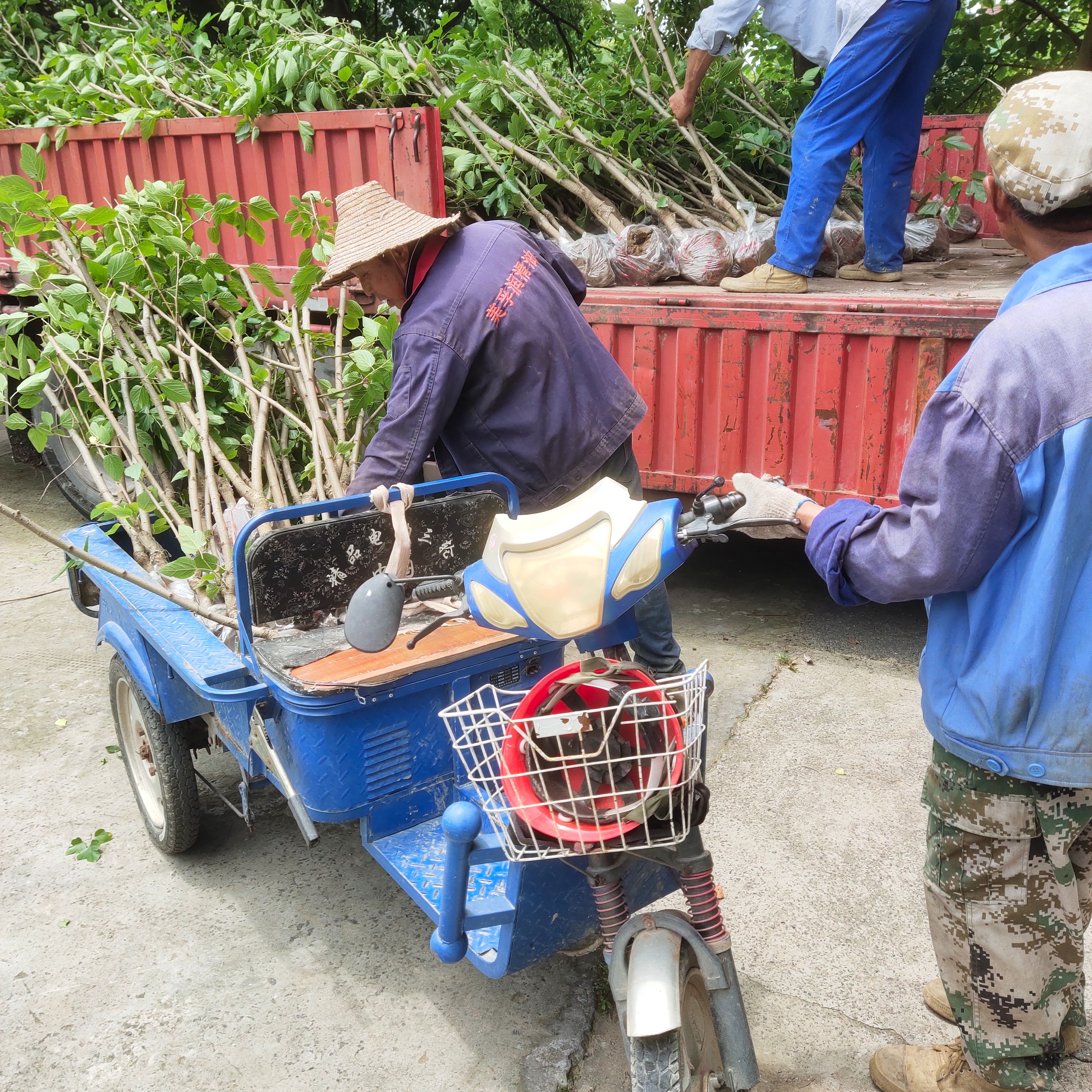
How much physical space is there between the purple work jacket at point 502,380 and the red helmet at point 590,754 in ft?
3.62

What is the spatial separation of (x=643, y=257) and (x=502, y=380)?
2.15 meters

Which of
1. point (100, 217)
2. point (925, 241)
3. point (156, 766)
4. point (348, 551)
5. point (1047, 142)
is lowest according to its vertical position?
point (156, 766)

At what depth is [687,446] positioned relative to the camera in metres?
4.33

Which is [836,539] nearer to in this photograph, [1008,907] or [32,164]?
[1008,907]

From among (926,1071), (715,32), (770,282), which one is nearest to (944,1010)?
(926,1071)

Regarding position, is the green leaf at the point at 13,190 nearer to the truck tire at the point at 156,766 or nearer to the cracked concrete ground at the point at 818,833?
the truck tire at the point at 156,766

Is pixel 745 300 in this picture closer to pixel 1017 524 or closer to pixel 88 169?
pixel 1017 524

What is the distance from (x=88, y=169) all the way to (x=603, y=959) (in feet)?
17.9

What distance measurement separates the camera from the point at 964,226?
228 inches

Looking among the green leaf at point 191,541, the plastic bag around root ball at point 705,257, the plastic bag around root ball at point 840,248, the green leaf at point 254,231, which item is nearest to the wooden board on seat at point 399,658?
the green leaf at point 191,541

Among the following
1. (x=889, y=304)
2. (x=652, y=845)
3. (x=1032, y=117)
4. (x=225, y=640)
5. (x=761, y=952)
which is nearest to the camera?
(x=1032, y=117)

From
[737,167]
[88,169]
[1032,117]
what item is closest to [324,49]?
[88,169]

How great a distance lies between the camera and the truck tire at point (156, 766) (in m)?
2.96

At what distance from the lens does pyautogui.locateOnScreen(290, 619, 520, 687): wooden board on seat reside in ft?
7.45
